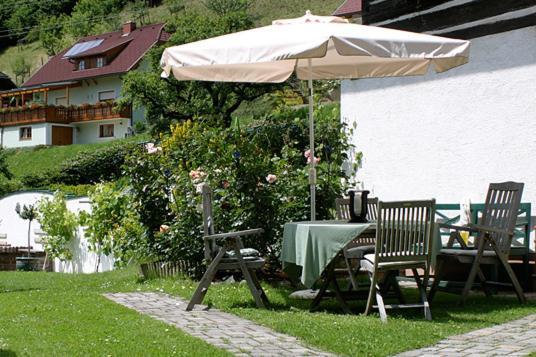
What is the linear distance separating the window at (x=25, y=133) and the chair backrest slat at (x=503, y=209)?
1676 inches

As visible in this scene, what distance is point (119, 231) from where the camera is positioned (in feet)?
38.6

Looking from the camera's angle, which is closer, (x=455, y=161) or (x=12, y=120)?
(x=455, y=161)

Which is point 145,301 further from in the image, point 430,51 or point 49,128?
point 49,128

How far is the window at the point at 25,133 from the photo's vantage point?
47.2 m

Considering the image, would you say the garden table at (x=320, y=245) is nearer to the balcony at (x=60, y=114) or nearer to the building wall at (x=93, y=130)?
the balcony at (x=60, y=114)

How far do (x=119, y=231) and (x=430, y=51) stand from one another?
6445 millimetres

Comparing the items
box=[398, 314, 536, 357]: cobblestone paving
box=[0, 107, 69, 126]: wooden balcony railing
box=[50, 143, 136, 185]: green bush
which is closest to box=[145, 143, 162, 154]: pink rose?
box=[398, 314, 536, 357]: cobblestone paving

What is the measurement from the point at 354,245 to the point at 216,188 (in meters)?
2.21

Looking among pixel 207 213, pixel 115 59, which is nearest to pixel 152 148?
pixel 207 213

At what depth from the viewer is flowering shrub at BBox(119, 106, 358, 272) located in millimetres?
8773

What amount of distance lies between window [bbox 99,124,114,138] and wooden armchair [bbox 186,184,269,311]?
134 ft

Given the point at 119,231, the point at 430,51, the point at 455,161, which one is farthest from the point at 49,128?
the point at 430,51

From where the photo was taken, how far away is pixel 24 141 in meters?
47.5

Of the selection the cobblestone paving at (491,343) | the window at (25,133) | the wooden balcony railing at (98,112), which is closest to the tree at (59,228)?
the cobblestone paving at (491,343)
